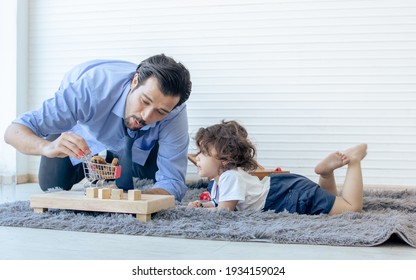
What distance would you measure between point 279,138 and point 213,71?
57 cm

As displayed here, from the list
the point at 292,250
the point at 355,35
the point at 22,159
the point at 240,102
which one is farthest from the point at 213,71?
the point at 292,250

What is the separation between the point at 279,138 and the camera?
3.33 metres

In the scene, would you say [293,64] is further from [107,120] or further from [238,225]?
[238,225]

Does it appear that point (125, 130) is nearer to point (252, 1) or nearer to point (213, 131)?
point (213, 131)

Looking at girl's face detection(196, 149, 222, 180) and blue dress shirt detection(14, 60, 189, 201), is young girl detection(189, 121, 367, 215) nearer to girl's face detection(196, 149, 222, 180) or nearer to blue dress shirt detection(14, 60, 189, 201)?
girl's face detection(196, 149, 222, 180)

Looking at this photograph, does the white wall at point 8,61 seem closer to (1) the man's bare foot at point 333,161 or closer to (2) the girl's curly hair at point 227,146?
(2) the girl's curly hair at point 227,146

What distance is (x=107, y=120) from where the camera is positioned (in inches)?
92.2

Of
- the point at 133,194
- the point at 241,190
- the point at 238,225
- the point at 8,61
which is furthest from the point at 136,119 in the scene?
the point at 8,61

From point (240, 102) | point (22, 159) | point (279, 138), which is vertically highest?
point (240, 102)

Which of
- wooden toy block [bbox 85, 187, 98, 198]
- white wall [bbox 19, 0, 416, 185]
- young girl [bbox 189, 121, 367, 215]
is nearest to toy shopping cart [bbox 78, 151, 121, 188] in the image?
wooden toy block [bbox 85, 187, 98, 198]

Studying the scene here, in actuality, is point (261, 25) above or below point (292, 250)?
above

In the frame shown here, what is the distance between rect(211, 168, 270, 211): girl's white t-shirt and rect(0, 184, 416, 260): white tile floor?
401mm

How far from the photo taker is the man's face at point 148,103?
205 centimetres
